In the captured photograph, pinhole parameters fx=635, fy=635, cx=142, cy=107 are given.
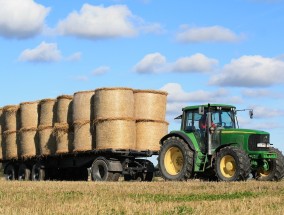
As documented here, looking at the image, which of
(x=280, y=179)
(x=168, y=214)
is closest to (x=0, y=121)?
(x=280, y=179)

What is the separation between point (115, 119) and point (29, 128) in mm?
5214

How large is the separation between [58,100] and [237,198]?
12.3 m

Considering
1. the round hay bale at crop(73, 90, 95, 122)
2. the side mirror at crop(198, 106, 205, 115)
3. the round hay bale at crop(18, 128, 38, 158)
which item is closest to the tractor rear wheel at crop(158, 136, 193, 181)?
the side mirror at crop(198, 106, 205, 115)

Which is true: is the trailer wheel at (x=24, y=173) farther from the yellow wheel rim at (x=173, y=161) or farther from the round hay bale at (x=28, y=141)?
the yellow wheel rim at (x=173, y=161)

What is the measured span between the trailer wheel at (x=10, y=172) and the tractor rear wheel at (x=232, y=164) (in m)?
11.6

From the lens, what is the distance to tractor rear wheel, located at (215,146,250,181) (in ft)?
55.7

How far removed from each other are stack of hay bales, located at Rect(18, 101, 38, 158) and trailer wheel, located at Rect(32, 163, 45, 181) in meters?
0.51

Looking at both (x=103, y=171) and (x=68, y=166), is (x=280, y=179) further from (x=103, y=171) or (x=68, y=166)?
(x=68, y=166)

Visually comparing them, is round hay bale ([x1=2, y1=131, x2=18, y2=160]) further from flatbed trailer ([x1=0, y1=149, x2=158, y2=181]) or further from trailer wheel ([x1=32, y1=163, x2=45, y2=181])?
trailer wheel ([x1=32, y1=163, x2=45, y2=181])

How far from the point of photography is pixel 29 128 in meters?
25.0

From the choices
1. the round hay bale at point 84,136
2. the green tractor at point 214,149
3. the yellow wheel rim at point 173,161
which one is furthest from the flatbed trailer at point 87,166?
the green tractor at point 214,149

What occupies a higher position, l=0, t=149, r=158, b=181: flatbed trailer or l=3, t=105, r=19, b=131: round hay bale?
l=3, t=105, r=19, b=131: round hay bale

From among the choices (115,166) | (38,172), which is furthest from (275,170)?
(38,172)

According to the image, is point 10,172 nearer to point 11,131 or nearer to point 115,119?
point 11,131
